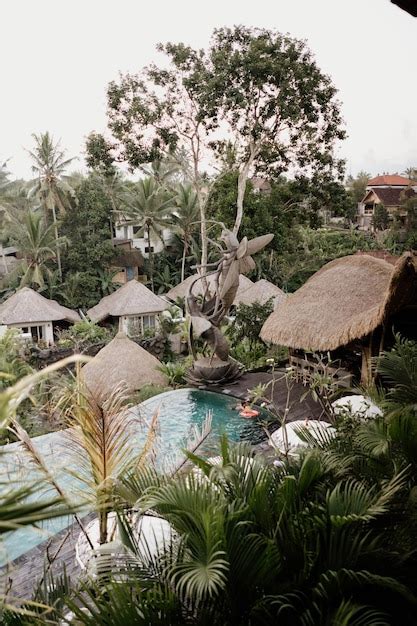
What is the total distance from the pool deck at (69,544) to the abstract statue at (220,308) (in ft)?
1.00

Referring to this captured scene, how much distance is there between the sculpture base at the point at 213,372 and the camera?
→ 9.57 meters

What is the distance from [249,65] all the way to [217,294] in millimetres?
5544

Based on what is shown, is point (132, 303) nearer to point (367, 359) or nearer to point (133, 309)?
point (133, 309)

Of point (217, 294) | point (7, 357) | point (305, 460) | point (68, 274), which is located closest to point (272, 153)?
point (217, 294)

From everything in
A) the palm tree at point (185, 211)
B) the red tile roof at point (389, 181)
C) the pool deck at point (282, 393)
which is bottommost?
the pool deck at point (282, 393)

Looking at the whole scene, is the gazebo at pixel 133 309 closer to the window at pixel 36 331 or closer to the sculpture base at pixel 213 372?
the window at pixel 36 331

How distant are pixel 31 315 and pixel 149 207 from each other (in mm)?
6608

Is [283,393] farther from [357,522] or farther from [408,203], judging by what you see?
[408,203]

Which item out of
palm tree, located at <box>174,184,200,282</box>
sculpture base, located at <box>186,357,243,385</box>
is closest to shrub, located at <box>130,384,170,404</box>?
sculpture base, located at <box>186,357,243,385</box>

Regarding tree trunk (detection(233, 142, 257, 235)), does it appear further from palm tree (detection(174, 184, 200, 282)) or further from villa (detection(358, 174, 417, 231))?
villa (detection(358, 174, 417, 231))

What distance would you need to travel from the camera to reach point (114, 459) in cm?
254

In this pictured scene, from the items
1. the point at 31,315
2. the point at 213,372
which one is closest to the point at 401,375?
the point at 213,372

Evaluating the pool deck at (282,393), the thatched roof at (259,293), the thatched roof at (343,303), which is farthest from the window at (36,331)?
the thatched roof at (343,303)

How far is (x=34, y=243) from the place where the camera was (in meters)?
17.9
